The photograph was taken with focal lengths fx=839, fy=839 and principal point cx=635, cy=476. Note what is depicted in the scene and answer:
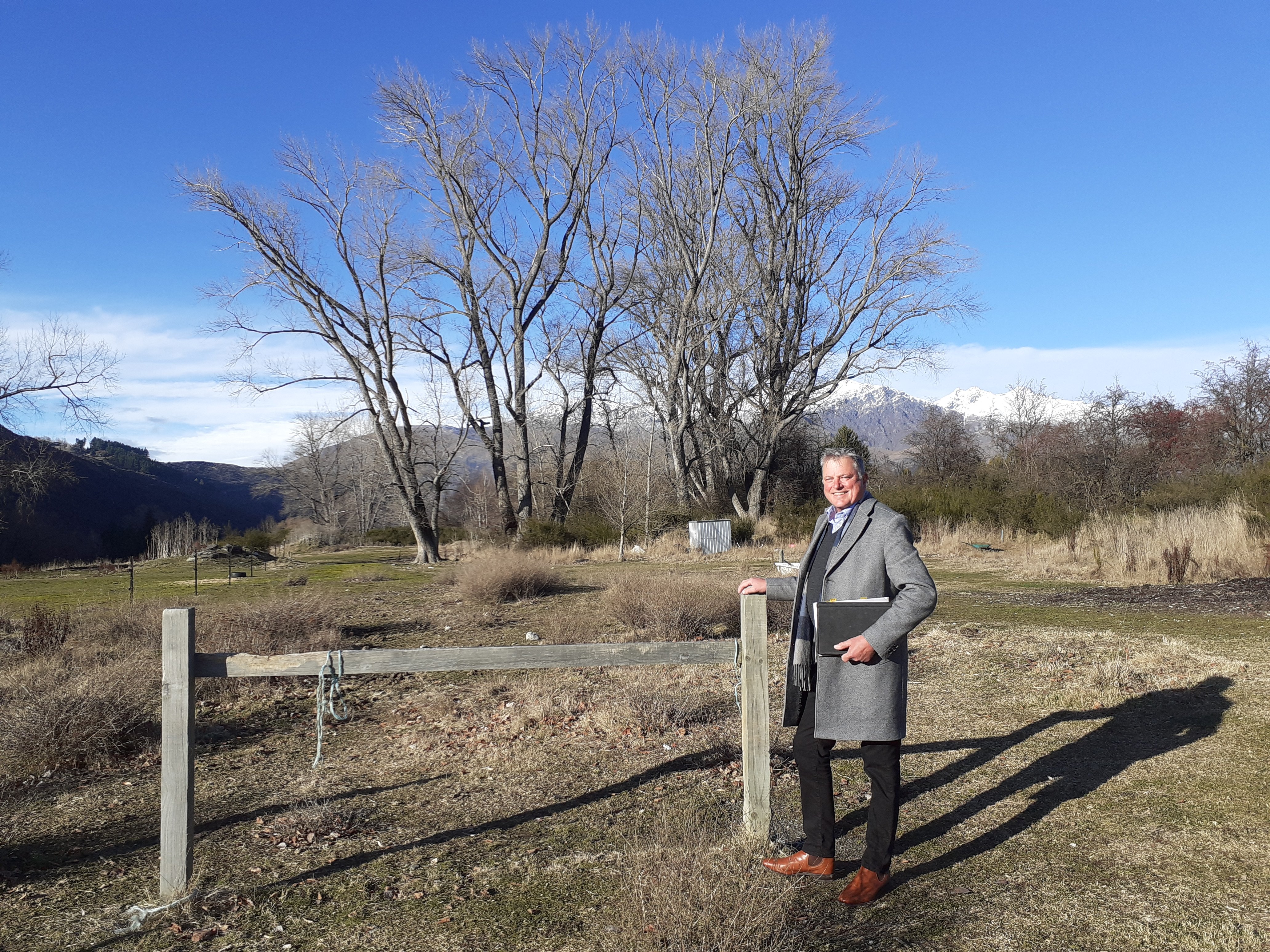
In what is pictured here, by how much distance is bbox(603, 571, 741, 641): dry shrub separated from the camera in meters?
10.1

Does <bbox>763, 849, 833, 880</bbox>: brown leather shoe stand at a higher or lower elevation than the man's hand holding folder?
lower

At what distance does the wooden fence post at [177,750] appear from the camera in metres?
3.54

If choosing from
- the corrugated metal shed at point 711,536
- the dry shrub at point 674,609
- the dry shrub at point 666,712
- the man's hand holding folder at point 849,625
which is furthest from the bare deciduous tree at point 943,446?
the man's hand holding folder at point 849,625

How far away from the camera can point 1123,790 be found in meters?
4.75

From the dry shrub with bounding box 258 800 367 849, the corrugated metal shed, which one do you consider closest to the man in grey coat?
the dry shrub with bounding box 258 800 367 849

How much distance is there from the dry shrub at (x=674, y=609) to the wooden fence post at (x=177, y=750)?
21.3 feet

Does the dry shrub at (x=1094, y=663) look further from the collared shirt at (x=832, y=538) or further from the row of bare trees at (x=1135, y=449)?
the row of bare trees at (x=1135, y=449)

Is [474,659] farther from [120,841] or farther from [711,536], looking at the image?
[711,536]

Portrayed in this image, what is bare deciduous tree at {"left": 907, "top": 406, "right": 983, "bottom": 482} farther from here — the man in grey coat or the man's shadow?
the man in grey coat

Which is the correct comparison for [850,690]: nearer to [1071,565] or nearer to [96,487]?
[1071,565]

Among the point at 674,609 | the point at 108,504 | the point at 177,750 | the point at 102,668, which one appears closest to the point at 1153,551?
the point at 674,609

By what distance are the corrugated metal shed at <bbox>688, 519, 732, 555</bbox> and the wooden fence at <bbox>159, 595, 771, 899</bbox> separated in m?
22.9

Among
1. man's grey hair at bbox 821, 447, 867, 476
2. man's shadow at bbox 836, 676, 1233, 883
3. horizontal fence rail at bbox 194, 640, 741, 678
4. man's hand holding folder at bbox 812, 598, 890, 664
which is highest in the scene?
man's grey hair at bbox 821, 447, 867, 476

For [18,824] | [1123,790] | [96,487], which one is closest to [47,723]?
[18,824]
